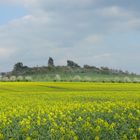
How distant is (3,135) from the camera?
13.0 m

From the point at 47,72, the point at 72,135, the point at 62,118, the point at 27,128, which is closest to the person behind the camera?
the point at 72,135

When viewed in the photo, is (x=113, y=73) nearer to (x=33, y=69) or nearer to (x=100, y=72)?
(x=100, y=72)

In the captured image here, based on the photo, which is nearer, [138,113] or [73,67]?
[138,113]

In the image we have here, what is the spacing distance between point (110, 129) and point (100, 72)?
128m

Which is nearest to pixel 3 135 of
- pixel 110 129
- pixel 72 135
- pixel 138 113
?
pixel 72 135

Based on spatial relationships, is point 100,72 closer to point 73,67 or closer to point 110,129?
point 73,67

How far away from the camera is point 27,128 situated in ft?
44.5

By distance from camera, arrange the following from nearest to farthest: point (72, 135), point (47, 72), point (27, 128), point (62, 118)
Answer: point (72, 135) < point (27, 128) < point (62, 118) < point (47, 72)

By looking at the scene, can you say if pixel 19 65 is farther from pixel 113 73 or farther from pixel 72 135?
pixel 72 135

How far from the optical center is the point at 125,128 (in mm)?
13664

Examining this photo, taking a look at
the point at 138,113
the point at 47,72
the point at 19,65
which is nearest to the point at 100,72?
the point at 47,72

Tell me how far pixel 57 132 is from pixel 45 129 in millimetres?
1164

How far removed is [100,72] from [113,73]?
395 cm

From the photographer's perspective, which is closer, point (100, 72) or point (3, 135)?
point (3, 135)
